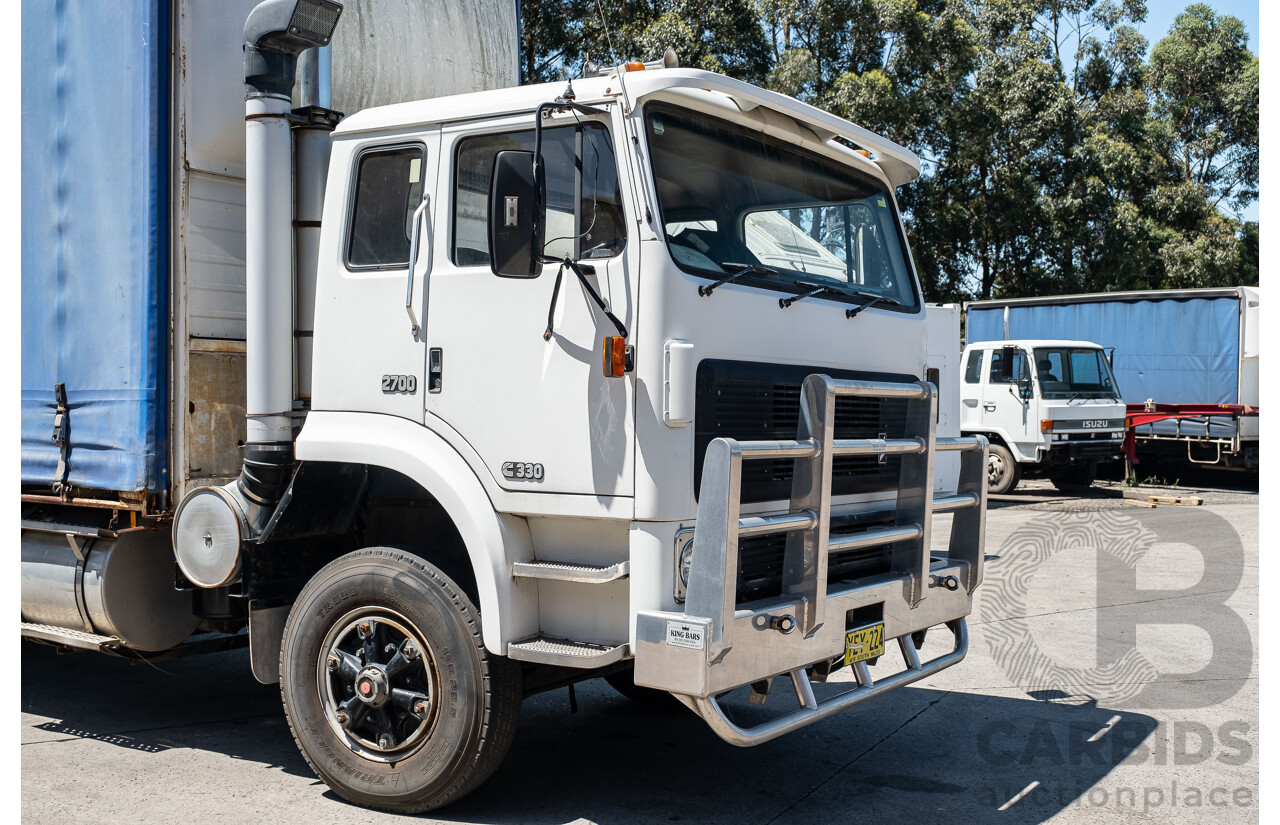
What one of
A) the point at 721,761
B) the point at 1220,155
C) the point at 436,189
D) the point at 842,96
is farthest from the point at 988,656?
the point at 1220,155

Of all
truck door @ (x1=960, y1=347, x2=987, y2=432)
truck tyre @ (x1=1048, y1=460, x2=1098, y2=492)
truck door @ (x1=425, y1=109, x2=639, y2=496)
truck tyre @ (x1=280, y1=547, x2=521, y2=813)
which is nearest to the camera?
truck door @ (x1=425, y1=109, x2=639, y2=496)

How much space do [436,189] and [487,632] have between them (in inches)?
72.3

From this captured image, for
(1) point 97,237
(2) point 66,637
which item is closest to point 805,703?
(2) point 66,637

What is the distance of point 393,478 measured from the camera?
529cm

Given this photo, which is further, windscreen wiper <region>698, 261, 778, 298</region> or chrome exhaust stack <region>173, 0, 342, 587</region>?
chrome exhaust stack <region>173, 0, 342, 587</region>

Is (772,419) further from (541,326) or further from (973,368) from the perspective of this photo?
(973,368)

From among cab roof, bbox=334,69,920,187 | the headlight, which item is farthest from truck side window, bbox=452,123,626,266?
the headlight

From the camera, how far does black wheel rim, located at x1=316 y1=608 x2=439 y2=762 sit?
4.71 meters

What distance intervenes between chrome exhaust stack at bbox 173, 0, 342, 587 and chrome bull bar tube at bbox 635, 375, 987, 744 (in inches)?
78.9

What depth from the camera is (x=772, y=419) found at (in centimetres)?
459

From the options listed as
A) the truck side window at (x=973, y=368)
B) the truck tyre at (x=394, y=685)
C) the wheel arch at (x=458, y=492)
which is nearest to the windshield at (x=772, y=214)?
the wheel arch at (x=458, y=492)

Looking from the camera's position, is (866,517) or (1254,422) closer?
(866,517)

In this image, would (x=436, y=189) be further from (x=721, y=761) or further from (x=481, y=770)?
(x=721, y=761)

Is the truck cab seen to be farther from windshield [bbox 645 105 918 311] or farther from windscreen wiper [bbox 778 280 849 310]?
windscreen wiper [bbox 778 280 849 310]
